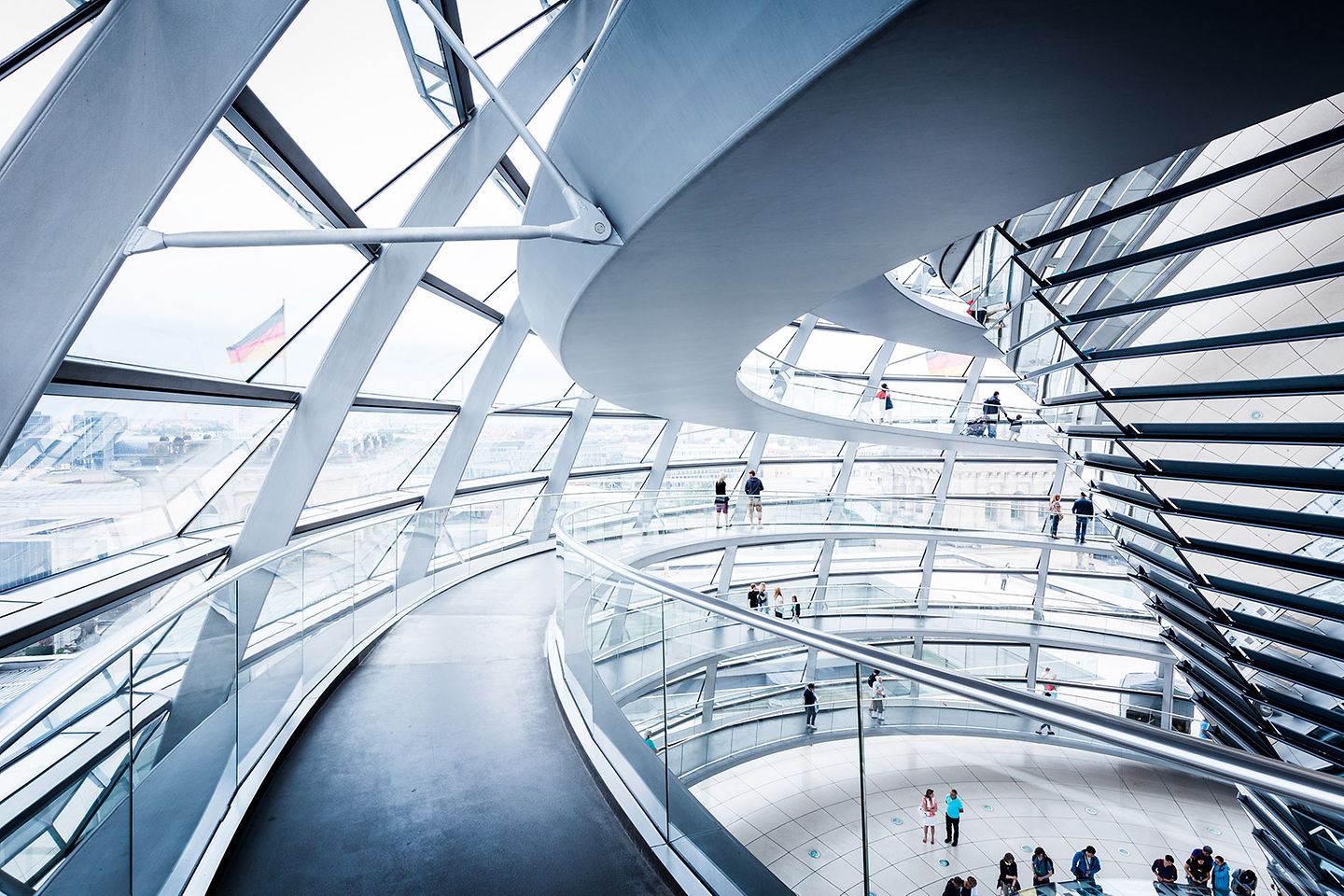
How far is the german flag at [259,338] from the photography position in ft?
25.6

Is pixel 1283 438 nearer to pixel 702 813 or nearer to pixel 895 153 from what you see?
pixel 895 153

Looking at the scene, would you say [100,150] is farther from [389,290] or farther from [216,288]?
[389,290]

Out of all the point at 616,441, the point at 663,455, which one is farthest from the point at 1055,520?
the point at 616,441

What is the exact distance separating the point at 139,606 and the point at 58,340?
4.79 metres

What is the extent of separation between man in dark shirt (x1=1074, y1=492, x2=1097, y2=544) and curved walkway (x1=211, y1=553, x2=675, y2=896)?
1744 cm

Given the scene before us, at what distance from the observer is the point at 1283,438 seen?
5.53 meters

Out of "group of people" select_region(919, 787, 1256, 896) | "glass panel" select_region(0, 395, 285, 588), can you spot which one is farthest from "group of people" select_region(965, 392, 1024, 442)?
"glass panel" select_region(0, 395, 285, 588)

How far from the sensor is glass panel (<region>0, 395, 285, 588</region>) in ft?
20.4

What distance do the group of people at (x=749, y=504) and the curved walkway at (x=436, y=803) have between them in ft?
39.2

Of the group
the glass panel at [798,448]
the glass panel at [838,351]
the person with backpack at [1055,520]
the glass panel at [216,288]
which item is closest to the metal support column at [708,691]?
the glass panel at [216,288]

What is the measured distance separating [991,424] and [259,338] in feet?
63.1

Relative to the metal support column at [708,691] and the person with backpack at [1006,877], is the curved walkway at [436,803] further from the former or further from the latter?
the person with backpack at [1006,877]

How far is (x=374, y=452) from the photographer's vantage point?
483 inches

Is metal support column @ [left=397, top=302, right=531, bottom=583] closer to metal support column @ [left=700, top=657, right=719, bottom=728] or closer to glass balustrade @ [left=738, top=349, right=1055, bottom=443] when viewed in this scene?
glass balustrade @ [left=738, top=349, right=1055, bottom=443]
